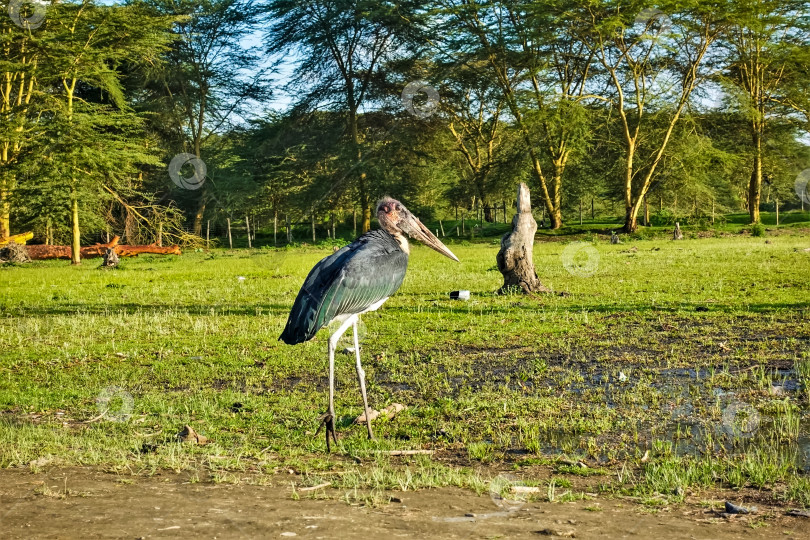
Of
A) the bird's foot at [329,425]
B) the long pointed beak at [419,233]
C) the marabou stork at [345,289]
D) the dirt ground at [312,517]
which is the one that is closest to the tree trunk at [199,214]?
the long pointed beak at [419,233]

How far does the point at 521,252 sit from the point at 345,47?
108 ft

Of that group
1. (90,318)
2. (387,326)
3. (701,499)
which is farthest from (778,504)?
(90,318)

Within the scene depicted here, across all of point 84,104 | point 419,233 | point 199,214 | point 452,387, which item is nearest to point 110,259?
point 84,104

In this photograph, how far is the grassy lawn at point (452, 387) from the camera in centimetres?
585

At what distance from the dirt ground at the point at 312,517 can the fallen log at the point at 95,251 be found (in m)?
31.6

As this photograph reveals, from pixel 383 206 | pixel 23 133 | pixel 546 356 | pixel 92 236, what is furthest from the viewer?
pixel 92 236

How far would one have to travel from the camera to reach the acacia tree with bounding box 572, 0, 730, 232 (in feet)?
125

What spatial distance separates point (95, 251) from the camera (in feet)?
122

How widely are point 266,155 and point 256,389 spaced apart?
137 feet

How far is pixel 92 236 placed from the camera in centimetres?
4666

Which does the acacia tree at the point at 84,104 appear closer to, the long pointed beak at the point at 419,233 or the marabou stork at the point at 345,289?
the long pointed beak at the point at 419,233

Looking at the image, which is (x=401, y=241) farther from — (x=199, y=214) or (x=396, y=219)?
(x=199, y=214)

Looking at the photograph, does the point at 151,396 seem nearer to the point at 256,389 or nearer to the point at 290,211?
the point at 256,389

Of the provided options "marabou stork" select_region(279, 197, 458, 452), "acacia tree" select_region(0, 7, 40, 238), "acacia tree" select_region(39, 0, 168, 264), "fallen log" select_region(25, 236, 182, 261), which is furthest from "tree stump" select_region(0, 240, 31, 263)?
"marabou stork" select_region(279, 197, 458, 452)
